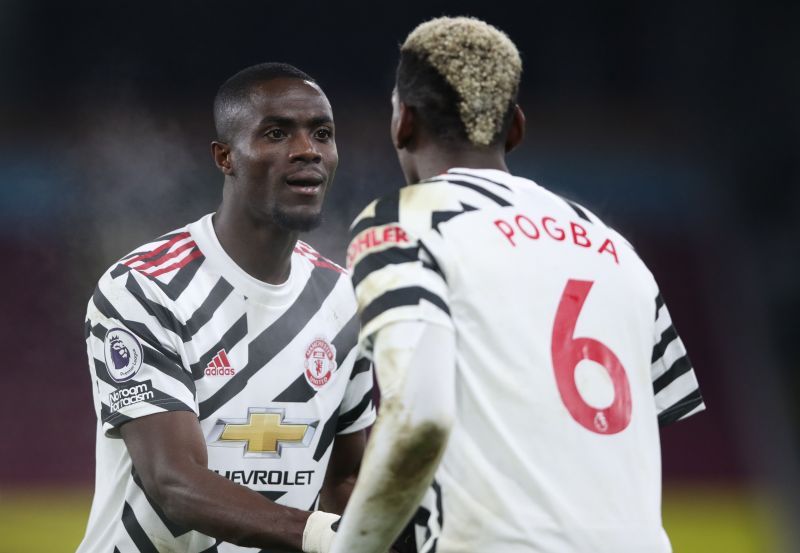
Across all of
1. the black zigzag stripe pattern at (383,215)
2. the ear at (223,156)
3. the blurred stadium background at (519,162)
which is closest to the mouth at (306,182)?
the ear at (223,156)

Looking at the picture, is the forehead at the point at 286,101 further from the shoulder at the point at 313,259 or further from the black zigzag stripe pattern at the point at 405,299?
the black zigzag stripe pattern at the point at 405,299

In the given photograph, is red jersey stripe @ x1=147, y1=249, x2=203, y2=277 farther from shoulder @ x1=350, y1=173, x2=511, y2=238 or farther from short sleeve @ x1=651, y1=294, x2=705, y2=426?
short sleeve @ x1=651, y1=294, x2=705, y2=426

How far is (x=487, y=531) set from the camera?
2.17 meters

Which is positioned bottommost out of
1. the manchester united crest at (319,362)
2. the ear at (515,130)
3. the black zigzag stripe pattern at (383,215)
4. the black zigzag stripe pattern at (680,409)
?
the black zigzag stripe pattern at (680,409)

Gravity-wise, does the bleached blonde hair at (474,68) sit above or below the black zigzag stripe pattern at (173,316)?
above

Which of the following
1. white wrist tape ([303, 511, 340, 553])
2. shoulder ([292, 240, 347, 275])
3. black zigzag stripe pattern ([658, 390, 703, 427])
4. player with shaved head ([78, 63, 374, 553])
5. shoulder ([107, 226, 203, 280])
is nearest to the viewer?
black zigzag stripe pattern ([658, 390, 703, 427])

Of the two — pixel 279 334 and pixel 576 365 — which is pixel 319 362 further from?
pixel 576 365

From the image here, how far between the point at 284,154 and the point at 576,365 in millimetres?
1658

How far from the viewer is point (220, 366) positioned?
3441 mm

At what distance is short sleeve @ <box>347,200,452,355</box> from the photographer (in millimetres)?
2152

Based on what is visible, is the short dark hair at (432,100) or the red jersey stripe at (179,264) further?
the red jersey stripe at (179,264)

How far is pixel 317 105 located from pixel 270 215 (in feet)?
1.27

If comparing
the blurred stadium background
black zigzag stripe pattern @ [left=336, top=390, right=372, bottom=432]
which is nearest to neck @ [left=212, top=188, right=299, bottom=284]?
black zigzag stripe pattern @ [left=336, top=390, right=372, bottom=432]

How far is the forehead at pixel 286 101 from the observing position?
3674mm
